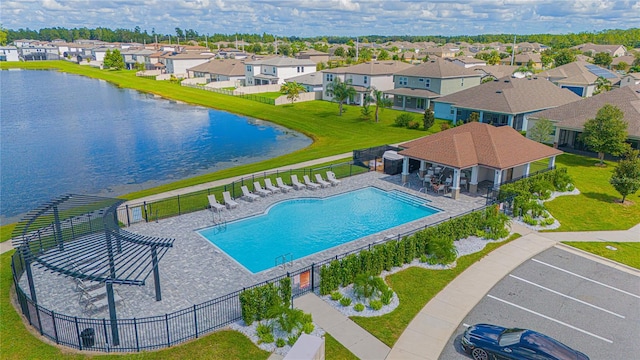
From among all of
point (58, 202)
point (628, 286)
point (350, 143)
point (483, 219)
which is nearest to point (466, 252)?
point (483, 219)

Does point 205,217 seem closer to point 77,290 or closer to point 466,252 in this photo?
point 77,290

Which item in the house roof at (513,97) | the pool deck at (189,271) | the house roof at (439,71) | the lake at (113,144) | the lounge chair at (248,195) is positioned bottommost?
the lake at (113,144)

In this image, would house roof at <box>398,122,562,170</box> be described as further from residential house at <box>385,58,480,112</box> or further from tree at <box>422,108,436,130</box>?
residential house at <box>385,58,480,112</box>

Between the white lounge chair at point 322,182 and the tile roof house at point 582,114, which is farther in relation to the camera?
the tile roof house at point 582,114

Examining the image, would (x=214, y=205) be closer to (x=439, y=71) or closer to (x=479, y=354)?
(x=479, y=354)

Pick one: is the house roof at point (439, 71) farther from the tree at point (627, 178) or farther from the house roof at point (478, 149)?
the tree at point (627, 178)

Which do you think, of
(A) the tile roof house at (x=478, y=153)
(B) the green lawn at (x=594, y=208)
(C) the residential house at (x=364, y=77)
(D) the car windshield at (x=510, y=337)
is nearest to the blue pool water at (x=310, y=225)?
(A) the tile roof house at (x=478, y=153)
